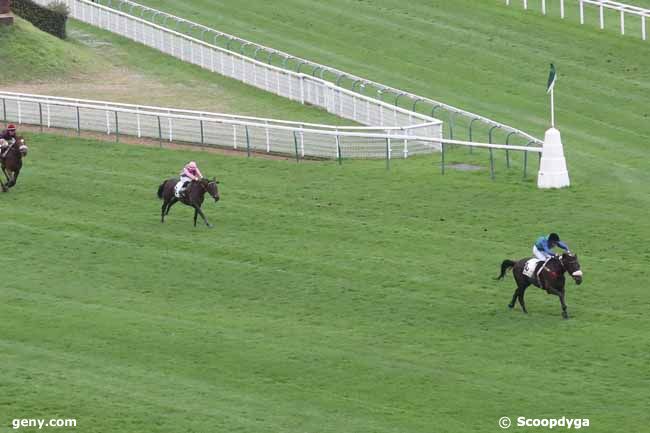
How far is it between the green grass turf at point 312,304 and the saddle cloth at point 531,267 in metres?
0.81

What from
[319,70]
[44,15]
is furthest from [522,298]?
[44,15]

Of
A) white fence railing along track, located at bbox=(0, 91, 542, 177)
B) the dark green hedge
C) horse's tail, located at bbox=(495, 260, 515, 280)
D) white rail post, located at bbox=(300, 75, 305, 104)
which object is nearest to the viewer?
horse's tail, located at bbox=(495, 260, 515, 280)

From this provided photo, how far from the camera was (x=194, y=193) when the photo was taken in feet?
105

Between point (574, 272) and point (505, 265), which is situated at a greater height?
point (574, 272)

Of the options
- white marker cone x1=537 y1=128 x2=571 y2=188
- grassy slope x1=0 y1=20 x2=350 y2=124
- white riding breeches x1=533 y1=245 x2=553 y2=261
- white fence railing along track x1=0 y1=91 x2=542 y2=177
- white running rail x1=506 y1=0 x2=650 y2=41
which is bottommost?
white riding breeches x1=533 y1=245 x2=553 y2=261

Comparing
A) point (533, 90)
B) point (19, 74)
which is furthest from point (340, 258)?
point (19, 74)

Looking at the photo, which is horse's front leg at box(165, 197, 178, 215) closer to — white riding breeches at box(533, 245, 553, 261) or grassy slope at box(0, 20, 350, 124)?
white riding breeches at box(533, 245, 553, 261)

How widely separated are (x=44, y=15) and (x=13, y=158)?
887 inches

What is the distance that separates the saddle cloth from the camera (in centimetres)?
2616

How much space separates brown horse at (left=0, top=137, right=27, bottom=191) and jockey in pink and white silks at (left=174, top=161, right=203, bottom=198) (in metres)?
4.54

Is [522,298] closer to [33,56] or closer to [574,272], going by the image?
[574,272]

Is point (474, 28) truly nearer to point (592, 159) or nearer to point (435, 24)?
point (435, 24)

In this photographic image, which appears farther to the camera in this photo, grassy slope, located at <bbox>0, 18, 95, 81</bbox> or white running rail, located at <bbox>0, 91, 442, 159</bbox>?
grassy slope, located at <bbox>0, 18, 95, 81</bbox>

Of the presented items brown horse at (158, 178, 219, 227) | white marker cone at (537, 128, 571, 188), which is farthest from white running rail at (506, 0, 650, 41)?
brown horse at (158, 178, 219, 227)
